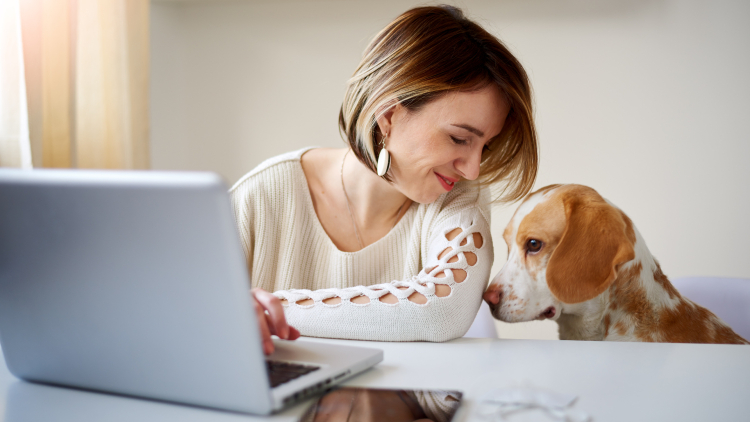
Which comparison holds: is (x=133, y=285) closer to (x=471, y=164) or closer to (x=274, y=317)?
(x=274, y=317)

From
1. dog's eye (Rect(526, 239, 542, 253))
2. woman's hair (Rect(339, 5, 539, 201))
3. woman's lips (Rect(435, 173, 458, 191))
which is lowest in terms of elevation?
dog's eye (Rect(526, 239, 542, 253))

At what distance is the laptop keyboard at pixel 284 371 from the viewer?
1.63ft

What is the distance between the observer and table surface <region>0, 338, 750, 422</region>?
19.0 inches

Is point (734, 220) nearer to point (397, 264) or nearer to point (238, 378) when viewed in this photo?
point (397, 264)

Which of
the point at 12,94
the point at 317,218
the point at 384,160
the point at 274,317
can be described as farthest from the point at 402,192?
the point at 12,94

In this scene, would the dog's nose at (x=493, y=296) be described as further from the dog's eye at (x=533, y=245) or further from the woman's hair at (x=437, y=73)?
the woman's hair at (x=437, y=73)

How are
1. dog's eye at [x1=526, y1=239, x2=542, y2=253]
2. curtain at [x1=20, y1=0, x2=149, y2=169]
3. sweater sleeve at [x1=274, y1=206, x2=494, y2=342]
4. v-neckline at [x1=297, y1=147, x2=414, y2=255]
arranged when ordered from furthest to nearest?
curtain at [x1=20, y1=0, x2=149, y2=169]
v-neckline at [x1=297, y1=147, x2=414, y2=255]
dog's eye at [x1=526, y1=239, x2=542, y2=253]
sweater sleeve at [x1=274, y1=206, x2=494, y2=342]

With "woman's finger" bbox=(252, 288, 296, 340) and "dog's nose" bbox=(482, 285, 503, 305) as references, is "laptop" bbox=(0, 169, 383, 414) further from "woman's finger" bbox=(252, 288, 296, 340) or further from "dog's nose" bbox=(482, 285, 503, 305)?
"dog's nose" bbox=(482, 285, 503, 305)

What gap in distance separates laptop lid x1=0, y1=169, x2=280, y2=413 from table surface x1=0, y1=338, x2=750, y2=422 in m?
0.02

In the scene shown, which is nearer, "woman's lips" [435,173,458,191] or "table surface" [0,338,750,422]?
"table surface" [0,338,750,422]

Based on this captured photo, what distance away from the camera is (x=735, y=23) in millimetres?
1896

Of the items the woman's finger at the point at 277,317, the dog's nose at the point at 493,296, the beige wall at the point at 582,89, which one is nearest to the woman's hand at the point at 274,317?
the woman's finger at the point at 277,317

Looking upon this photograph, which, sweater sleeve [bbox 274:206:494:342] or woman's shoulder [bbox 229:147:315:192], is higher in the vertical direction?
woman's shoulder [bbox 229:147:315:192]

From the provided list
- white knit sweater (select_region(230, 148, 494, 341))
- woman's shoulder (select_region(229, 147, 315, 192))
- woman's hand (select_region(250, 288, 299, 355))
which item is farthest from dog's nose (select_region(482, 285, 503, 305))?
woman's shoulder (select_region(229, 147, 315, 192))
